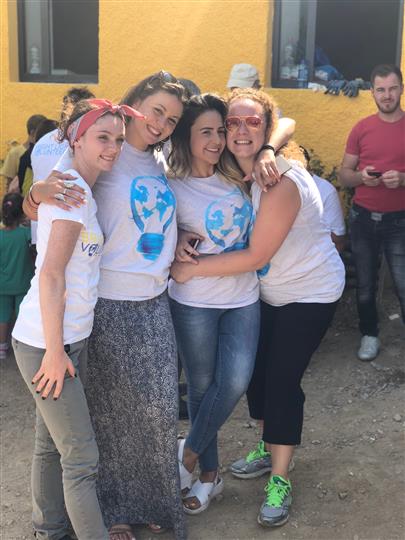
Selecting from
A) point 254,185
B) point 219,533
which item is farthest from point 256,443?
point 254,185

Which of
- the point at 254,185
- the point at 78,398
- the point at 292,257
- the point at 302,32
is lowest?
the point at 78,398

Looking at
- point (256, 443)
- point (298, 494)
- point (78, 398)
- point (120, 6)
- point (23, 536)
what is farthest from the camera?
point (120, 6)

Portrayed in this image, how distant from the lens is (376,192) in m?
4.94

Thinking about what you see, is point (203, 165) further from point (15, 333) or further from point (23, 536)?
point (23, 536)

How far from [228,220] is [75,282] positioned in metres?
0.77

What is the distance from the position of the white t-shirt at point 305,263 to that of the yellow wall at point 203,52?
2.60 m

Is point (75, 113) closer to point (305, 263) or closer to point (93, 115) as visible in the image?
point (93, 115)

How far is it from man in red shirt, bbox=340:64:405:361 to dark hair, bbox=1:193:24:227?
239 cm

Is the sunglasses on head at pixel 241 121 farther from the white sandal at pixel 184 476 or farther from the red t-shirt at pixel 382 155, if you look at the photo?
the red t-shirt at pixel 382 155

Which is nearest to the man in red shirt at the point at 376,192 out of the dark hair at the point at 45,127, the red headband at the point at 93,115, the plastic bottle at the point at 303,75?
the plastic bottle at the point at 303,75

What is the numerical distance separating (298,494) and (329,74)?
351 centimetres

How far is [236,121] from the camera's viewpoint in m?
3.07

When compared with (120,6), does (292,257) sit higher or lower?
lower

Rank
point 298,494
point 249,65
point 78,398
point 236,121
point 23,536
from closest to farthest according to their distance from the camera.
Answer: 1. point 78,398
2. point 236,121
3. point 23,536
4. point 298,494
5. point 249,65
